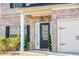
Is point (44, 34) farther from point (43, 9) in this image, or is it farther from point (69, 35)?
point (69, 35)

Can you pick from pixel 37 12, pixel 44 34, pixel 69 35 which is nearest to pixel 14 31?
pixel 44 34

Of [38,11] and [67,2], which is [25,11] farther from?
[67,2]

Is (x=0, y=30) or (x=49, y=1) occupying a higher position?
(x=49, y=1)

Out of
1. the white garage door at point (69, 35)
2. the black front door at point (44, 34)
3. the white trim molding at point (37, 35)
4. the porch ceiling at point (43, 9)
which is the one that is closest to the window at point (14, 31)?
the white trim molding at point (37, 35)

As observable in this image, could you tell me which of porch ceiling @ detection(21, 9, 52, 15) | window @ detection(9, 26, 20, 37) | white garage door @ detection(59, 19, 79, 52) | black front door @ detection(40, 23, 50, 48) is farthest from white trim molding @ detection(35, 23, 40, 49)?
white garage door @ detection(59, 19, 79, 52)

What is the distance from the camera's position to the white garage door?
21875mm

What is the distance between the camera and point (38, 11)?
76.7ft

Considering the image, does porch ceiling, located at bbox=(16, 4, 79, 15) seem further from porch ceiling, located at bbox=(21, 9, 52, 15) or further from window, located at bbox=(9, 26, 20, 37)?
window, located at bbox=(9, 26, 20, 37)

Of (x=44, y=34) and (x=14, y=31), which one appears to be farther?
(x=14, y=31)

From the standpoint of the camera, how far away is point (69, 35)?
22.1m

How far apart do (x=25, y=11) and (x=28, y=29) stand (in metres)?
2.46

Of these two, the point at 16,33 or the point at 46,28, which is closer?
the point at 46,28

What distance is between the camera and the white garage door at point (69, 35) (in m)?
21.9

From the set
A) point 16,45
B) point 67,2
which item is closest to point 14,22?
point 16,45
